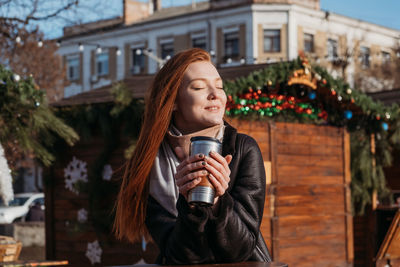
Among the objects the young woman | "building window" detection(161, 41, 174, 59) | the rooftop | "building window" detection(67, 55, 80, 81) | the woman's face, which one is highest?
"building window" detection(161, 41, 174, 59)

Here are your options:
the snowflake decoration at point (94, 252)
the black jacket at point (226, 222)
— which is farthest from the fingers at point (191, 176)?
the snowflake decoration at point (94, 252)

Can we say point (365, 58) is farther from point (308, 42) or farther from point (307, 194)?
point (307, 194)

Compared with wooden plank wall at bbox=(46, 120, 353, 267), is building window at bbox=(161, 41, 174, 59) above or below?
above

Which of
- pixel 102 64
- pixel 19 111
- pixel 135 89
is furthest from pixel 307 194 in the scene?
pixel 102 64

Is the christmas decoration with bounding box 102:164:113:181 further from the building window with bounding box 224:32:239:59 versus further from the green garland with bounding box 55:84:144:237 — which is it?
the building window with bounding box 224:32:239:59

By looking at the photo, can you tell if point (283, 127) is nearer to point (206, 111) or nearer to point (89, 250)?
point (89, 250)

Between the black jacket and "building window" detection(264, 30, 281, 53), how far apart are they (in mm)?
33585

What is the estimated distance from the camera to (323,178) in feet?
35.2

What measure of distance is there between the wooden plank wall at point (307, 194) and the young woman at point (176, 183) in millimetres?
6465

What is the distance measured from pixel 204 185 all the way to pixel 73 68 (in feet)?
137

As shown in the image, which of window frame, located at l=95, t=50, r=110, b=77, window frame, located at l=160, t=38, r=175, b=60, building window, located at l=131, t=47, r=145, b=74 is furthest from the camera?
window frame, located at l=95, t=50, r=110, b=77

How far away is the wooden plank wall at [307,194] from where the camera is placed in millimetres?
9782

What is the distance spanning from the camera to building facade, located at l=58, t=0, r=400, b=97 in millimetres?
35656

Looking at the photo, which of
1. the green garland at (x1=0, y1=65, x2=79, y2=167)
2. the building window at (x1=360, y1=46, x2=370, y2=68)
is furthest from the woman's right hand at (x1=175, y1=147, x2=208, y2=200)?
the building window at (x1=360, y1=46, x2=370, y2=68)
